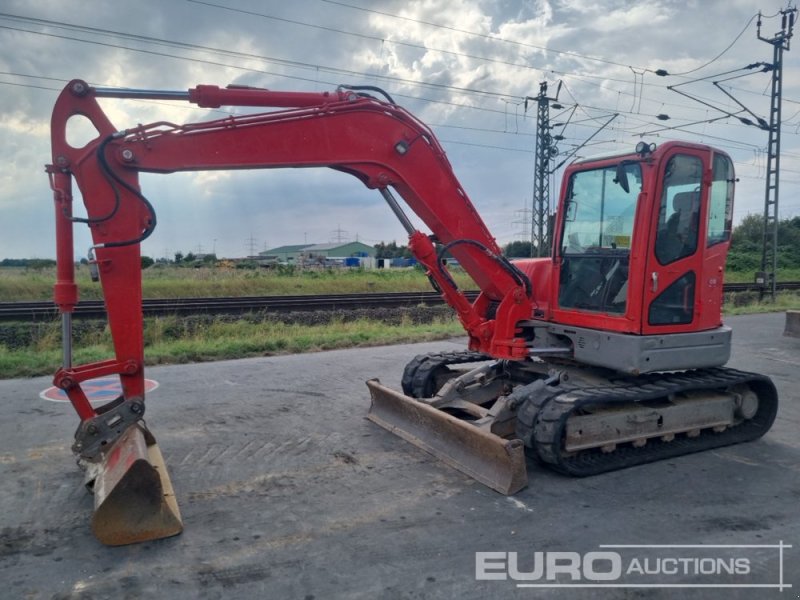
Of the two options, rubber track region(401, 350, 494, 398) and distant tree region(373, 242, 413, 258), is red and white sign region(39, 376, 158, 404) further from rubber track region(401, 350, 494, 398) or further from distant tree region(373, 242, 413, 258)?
distant tree region(373, 242, 413, 258)

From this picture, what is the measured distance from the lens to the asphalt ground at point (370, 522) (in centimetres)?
370

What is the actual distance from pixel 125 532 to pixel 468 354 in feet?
14.1

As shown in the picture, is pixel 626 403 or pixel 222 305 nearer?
pixel 626 403

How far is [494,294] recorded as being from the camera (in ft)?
21.9

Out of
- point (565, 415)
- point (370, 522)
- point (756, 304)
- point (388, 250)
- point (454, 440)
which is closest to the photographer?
point (370, 522)

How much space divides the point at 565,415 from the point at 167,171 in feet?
12.3

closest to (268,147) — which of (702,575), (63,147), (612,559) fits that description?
(63,147)

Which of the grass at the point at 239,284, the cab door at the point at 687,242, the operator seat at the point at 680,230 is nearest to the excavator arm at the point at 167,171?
the cab door at the point at 687,242

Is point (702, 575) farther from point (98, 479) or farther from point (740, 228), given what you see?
point (740, 228)

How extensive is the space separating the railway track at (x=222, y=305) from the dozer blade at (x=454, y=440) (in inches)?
434

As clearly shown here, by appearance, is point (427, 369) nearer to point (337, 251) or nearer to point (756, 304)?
point (756, 304)

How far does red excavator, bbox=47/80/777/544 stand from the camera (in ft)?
15.7

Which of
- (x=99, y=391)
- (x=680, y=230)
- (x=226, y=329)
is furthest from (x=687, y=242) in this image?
(x=226, y=329)

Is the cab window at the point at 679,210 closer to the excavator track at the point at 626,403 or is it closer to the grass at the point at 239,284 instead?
the excavator track at the point at 626,403
